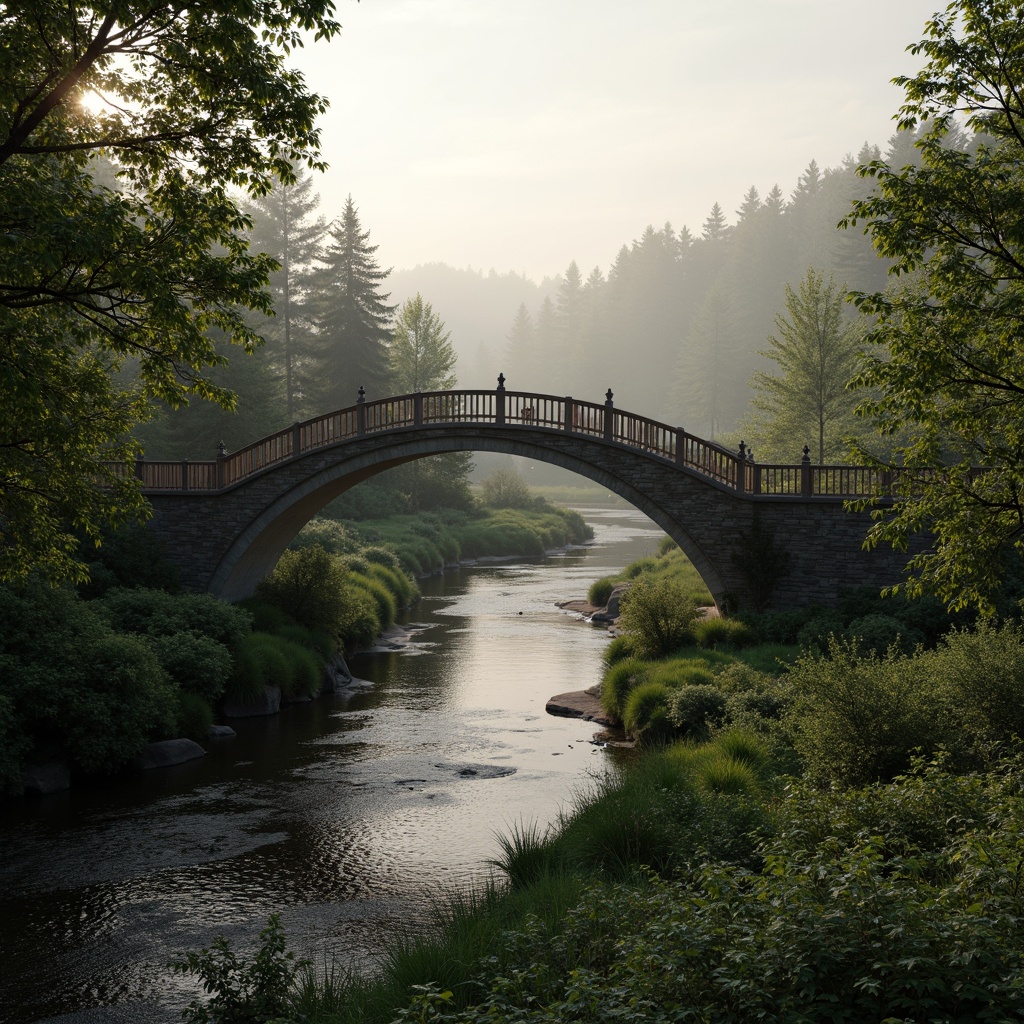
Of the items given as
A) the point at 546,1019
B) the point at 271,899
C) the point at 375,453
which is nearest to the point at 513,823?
the point at 271,899

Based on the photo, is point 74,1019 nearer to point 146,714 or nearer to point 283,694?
point 146,714

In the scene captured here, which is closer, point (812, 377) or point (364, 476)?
point (364, 476)

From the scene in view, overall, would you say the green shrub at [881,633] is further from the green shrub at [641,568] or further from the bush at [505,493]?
the bush at [505,493]

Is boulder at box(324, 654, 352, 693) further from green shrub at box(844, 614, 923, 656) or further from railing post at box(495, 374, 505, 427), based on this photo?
green shrub at box(844, 614, 923, 656)

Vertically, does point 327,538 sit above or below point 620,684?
above

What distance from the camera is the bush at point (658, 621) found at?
20.9 m

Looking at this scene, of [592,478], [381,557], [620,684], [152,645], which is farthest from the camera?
[381,557]

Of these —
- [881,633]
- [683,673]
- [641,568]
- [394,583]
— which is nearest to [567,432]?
[683,673]

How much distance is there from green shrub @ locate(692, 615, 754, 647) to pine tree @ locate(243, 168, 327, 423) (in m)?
34.4

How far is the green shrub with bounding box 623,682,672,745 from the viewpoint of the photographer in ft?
55.1

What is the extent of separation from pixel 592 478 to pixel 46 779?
40.1ft

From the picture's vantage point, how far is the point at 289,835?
44.3 ft

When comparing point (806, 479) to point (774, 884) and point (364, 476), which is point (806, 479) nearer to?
point (364, 476)

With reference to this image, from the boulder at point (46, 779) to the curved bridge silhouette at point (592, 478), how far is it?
7209 millimetres
